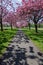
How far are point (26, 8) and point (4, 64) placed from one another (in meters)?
31.6

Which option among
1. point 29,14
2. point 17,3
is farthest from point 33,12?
point 17,3

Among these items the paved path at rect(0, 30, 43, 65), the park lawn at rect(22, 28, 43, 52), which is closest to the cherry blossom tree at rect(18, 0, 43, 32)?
the park lawn at rect(22, 28, 43, 52)

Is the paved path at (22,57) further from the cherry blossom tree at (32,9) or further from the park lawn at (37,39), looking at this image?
the cherry blossom tree at (32,9)

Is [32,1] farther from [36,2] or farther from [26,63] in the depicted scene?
[26,63]

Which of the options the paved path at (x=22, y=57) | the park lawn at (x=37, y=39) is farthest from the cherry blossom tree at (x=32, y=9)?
the paved path at (x=22, y=57)

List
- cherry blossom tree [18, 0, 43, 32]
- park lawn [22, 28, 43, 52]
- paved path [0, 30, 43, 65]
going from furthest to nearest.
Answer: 1. cherry blossom tree [18, 0, 43, 32]
2. park lawn [22, 28, 43, 52]
3. paved path [0, 30, 43, 65]

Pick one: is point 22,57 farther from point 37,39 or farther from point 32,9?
point 32,9

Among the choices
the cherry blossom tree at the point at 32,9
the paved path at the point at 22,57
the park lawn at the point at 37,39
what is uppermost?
the cherry blossom tree at the point at 32,9

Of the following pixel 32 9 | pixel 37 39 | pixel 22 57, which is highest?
pixel 32 9

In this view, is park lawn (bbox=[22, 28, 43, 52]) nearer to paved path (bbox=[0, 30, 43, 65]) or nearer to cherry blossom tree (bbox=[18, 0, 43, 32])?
paved path (bbox=[0, 30, 43, 65])

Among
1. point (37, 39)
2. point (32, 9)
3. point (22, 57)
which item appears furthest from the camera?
point (32, 9)

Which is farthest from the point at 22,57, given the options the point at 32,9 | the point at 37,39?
the point at 32,9

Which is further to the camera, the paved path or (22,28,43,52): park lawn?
(22,28,43,52): park lawn

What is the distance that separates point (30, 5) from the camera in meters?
39.3
